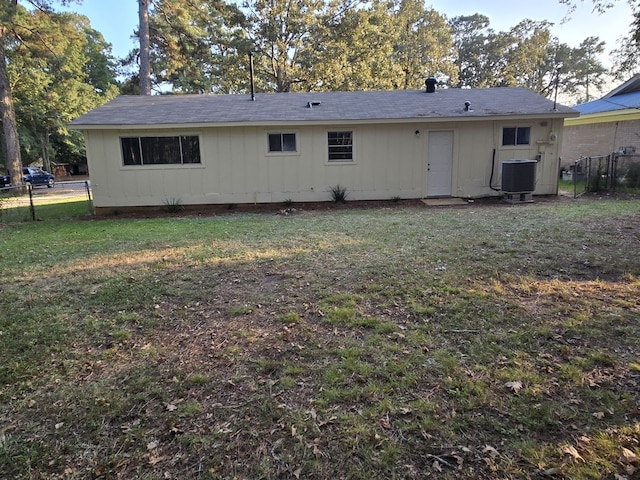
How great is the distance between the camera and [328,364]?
2.92m

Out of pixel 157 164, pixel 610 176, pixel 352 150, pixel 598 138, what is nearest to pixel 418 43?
pixel 598 138

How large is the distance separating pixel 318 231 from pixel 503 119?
6596mm

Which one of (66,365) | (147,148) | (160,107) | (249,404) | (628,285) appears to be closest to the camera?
(249,404)

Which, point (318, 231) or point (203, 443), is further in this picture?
point (318, 231)

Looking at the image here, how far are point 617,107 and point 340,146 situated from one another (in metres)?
11.9

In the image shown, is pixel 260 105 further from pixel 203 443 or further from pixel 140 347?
pixel 203 443

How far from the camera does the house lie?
10805mm

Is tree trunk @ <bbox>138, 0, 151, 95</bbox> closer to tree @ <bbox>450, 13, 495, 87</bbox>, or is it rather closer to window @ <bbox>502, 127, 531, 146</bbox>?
window @ <bbox>502, 127, 531, 146</bbox>

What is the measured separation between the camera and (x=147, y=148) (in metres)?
Answer: 10.9

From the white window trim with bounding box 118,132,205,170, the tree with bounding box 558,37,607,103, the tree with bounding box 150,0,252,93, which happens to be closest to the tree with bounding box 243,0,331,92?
the tree with bounding box 150,0,252,93

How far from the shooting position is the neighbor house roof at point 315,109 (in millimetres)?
10641

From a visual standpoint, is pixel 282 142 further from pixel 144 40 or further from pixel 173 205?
pixel 144 40

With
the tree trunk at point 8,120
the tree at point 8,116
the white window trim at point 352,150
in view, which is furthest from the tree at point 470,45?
the tree trunk at point 8,120

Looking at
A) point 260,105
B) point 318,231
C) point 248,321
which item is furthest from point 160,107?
point 248,321
